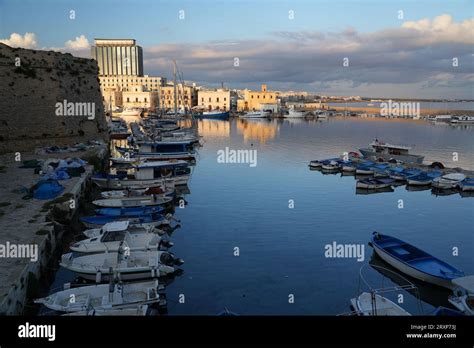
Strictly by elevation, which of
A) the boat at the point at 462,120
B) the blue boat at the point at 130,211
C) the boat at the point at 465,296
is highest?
the boat at the point at 462,120

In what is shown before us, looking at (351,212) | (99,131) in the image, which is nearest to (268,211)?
(351,212)

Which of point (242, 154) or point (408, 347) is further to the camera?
point (242, 154)

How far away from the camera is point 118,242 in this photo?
11.2 meters

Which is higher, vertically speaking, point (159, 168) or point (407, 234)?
point (159, 168)

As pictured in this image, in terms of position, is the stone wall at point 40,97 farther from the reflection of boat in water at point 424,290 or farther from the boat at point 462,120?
the boat at point 462,120

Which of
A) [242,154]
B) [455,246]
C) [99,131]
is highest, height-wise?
[99,131]

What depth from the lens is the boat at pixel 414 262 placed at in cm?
1041

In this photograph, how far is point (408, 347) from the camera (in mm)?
2564

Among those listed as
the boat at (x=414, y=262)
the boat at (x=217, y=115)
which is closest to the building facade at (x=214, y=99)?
the boat at (x=217, y=115)

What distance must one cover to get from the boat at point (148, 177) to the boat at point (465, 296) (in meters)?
13.9

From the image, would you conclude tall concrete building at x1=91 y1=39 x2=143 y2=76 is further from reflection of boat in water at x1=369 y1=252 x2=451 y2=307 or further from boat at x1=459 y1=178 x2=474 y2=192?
reflection of boat in water at x1=369 y1=252 x2=451 y2=307

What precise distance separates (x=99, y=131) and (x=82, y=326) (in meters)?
33.0

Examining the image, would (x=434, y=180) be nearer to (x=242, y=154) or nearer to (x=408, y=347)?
(x=242, y=154)

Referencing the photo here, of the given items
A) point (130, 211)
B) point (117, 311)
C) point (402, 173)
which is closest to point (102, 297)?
point (117, 311)
